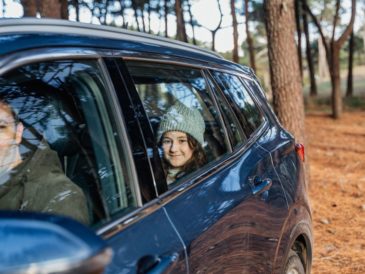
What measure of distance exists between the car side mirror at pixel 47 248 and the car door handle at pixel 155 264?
0.52m

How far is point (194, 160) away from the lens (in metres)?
2.45

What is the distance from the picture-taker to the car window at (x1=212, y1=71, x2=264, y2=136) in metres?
3.01

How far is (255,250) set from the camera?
8.19 ft

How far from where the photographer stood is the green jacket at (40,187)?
1819mm

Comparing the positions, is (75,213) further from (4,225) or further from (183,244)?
(4,225)

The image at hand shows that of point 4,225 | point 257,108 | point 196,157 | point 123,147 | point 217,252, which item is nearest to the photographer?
point 4,225

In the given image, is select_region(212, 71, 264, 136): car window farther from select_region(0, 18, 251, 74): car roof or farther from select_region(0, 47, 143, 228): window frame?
select_region(0, 47, 143, 228): window frame

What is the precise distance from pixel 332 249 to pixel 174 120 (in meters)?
3.44

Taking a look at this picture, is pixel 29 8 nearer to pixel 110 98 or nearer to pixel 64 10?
pixel 64 10

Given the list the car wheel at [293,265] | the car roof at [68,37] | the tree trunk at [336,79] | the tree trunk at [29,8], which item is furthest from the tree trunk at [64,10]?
the tree trunk at [336,79]

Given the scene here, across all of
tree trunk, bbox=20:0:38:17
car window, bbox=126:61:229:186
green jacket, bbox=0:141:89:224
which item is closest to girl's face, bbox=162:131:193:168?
car window, bbox=126:61:229:186

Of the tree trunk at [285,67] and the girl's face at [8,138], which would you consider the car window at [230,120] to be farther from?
the tree trunk at [285,67]

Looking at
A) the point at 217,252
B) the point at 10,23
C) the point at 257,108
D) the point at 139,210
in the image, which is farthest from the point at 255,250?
the point at 10,23

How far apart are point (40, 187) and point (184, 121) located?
3.03 ft
